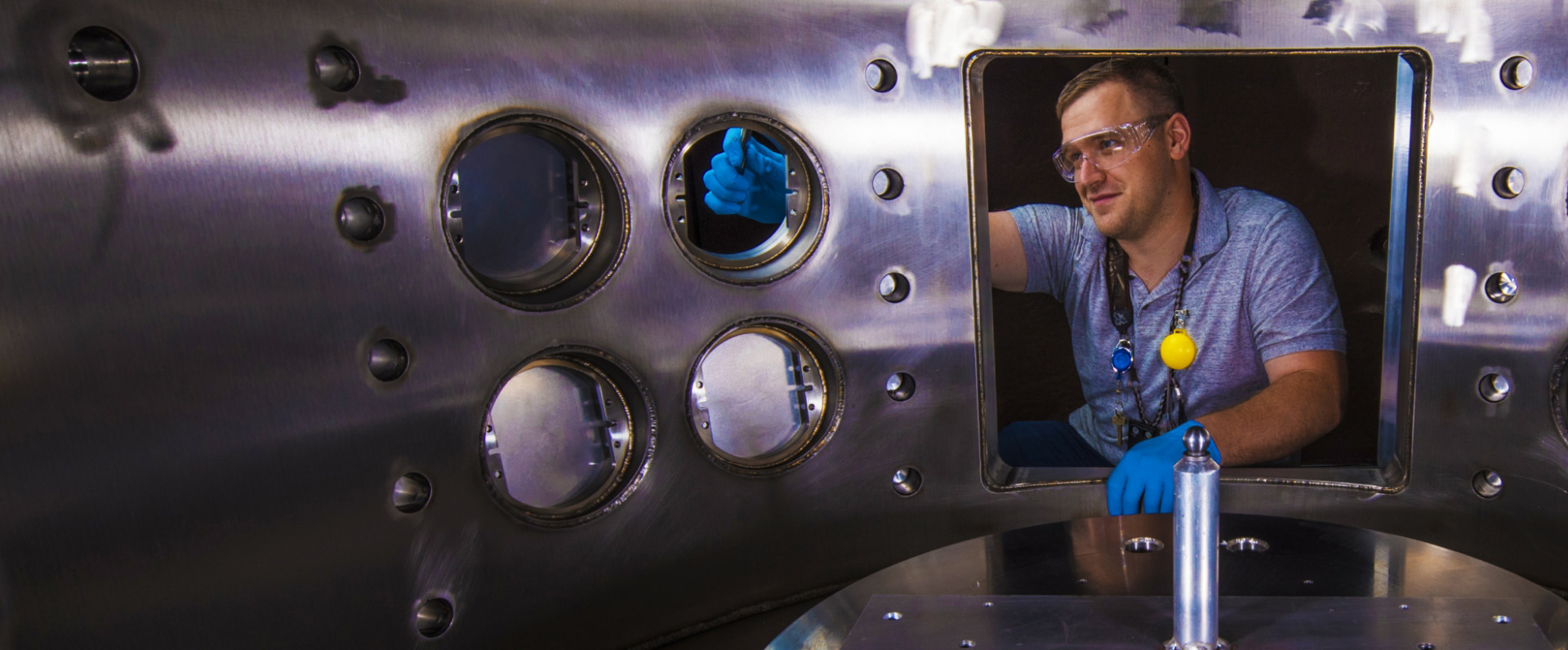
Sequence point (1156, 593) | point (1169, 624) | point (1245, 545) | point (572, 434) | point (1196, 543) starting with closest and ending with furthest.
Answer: point (1196, 543)
point (1169, 624)
point (1156, 593)
point (1245, 545)
point (572, 434)

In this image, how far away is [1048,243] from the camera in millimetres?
1647

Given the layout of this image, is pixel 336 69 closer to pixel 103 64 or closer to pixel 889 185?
pixel 103 64

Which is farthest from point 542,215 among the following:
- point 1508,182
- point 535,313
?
point 1508,182

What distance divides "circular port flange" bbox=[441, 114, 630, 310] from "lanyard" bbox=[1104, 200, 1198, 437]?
2.42 ft

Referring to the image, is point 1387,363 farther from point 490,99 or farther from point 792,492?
point 490,99

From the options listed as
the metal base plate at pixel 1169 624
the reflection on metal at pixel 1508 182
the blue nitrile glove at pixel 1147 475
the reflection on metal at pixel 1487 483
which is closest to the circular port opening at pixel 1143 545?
the metal base plate at pixel 1169 624

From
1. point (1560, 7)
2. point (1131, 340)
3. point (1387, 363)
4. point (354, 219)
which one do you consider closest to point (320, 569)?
point (354, 219)

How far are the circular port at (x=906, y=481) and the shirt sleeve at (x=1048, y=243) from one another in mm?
324

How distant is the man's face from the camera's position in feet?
5.19

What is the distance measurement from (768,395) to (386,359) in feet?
1.89

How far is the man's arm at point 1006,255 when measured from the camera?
163 cm

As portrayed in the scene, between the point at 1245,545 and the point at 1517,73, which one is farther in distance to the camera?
the point at 1517,73

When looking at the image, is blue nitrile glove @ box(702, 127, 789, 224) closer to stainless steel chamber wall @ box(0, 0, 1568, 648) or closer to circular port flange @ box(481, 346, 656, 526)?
stainless steel chamber wall @ box(0, 0, 1568, 648)

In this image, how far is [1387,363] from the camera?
162 cm
